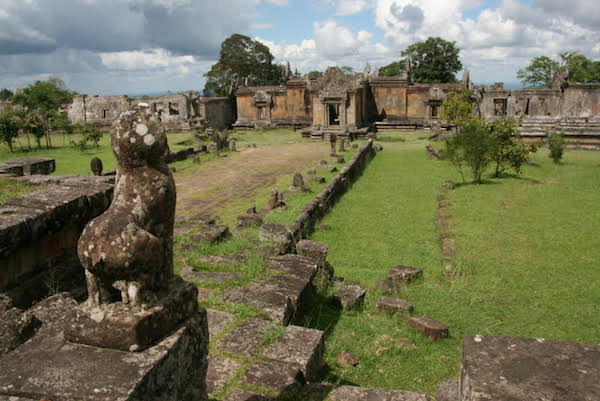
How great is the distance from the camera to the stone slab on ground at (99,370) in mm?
2111

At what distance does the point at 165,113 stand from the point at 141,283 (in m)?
32.3

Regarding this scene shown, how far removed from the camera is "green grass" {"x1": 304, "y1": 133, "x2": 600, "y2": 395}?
519 cm

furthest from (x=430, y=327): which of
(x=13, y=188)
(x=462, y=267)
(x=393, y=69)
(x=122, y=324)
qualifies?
(x=393, y=69)

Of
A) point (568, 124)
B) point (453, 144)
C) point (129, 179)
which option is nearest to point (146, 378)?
point (129, 179)

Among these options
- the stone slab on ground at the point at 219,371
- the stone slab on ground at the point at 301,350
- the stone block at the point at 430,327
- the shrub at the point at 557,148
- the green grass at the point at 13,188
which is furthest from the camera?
the shrub at the point at 557,148

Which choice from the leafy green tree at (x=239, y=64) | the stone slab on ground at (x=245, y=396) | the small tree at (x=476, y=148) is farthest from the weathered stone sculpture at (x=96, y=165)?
the leafy green tree at (x=239, y=64)

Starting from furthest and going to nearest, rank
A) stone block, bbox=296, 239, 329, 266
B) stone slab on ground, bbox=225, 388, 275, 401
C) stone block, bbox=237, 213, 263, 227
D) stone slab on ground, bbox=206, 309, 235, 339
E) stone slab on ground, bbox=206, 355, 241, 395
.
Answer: stone block, bbox=237, 213, 263, 227, stone block, bbox=296, 239, 329, 266, stone slab on ground, bbox=206, 309, 235, 339, stone slab on ground, bbox=206, 355, 241, 395, stone slab on ground, bbox=225, 388, 275, 401

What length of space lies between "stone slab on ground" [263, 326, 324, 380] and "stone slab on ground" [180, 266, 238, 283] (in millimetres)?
1734

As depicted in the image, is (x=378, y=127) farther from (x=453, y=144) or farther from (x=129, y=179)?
(x=129, y=179)

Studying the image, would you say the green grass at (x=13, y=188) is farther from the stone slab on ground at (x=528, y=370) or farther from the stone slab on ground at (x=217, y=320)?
the stone slab on ground at (x=528, y=370)

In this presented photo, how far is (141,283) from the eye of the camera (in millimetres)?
2469

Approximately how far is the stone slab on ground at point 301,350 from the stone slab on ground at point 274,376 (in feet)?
0.40

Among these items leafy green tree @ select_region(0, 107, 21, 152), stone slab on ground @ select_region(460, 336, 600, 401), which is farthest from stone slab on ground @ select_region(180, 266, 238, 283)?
leafy green tree @ select_region(0, 107, 21, 152)

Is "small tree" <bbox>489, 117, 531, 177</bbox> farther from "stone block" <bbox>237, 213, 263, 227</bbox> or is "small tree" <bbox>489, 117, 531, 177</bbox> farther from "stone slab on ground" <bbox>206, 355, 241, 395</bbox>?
"stone slab on ground" <bbox>206, 355, 241, 395</bbox>
